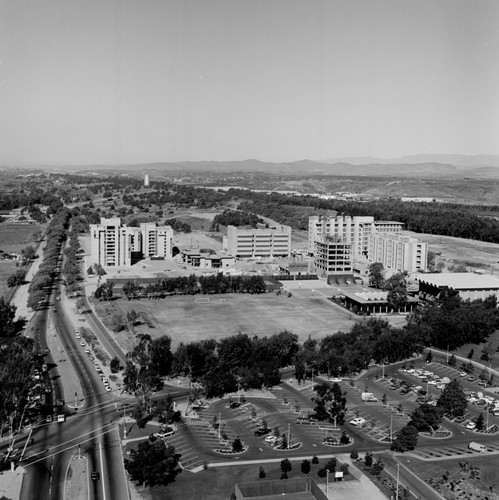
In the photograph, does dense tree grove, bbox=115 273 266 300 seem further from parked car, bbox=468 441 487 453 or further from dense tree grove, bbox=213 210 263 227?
dense tree grove, bbox=213 210 263 227

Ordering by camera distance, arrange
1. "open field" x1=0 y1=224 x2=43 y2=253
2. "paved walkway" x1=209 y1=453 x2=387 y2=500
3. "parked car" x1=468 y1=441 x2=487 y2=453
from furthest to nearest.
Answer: "open field" x1=0 y1=224 x2=43 y2=253 → "parked car" x1=468 y1=441 x2=487 y2=453 → "paved walkway" x1=209 y1=453 x2=387 y2=500

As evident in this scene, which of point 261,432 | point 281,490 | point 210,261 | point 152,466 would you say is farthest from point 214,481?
point 210,261

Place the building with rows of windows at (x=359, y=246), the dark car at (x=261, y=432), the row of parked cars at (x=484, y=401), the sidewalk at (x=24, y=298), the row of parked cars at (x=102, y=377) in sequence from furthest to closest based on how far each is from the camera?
the building with rows of windows at (x=359, y=246)
the sidewalk at (x=24, y=298)
the row of parked cars at (x=102, y=377)
the row of parked cars at (x=484, y=401)
the dark car at (x=261, y=432)

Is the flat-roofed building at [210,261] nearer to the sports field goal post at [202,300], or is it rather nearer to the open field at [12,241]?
the sports field goal post at [202,300]

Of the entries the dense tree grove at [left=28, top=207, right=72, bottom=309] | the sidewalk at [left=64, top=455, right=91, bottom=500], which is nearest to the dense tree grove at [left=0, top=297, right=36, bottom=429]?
the sidewalk at [left=64, top=455, right=91, bottom=500]

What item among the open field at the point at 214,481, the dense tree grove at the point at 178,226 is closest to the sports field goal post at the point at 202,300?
the open field at the point at 214,481

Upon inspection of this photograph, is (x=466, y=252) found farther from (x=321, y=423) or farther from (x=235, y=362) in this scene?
(x=321, y=423)

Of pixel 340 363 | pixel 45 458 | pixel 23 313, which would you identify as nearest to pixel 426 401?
pixel 340 363
